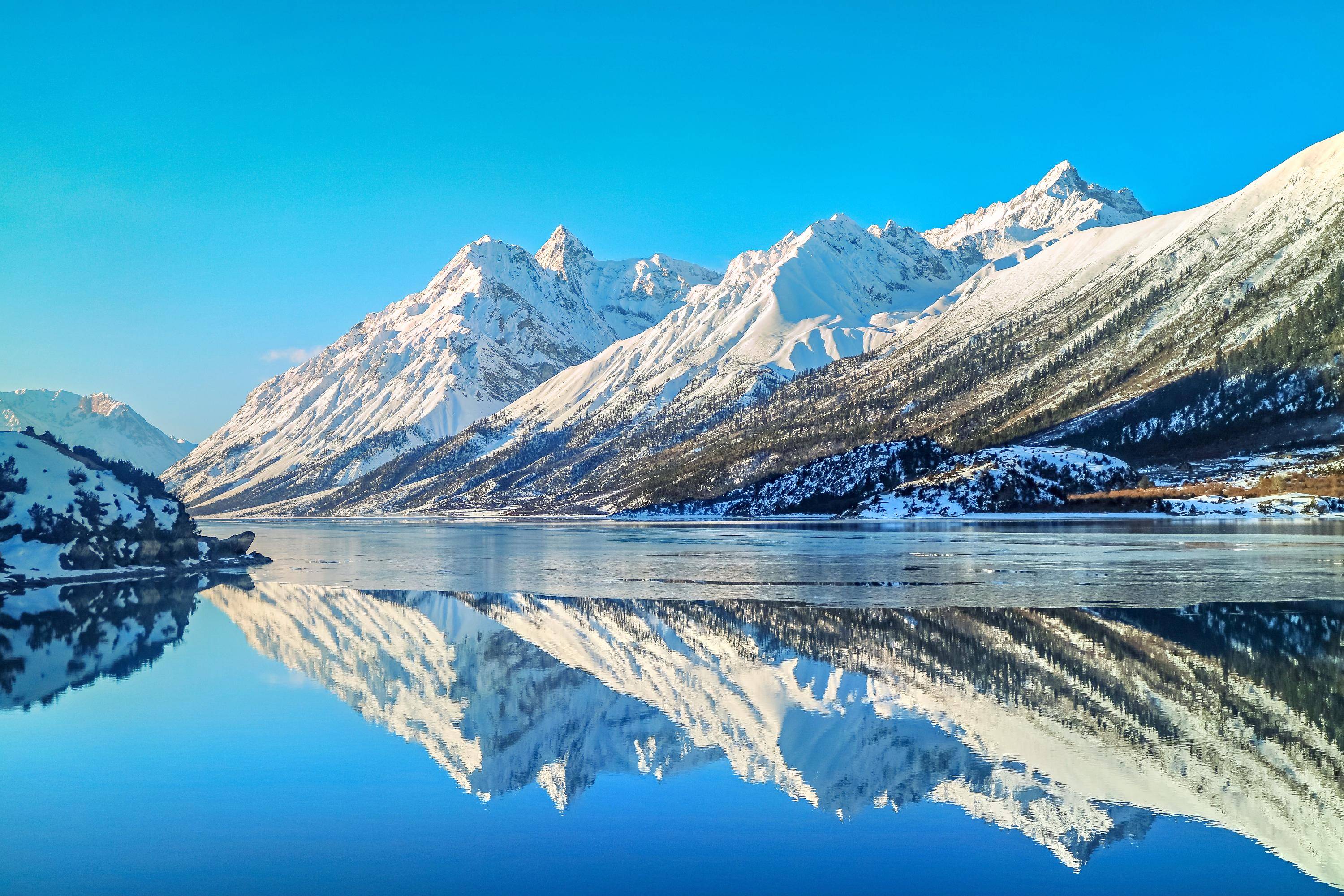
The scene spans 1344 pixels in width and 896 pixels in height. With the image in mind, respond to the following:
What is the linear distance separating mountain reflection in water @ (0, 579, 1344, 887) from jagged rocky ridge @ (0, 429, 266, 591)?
96.4 feet

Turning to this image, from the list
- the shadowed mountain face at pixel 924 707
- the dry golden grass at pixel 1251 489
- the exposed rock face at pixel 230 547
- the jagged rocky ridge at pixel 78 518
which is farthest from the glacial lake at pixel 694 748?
the dry golden grass at pixel 1251 489

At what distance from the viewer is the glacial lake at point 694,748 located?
1692 centimetres

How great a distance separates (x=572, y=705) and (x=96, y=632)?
32.0 metres

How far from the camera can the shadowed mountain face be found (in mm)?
19766

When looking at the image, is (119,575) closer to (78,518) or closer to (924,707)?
(78,518)

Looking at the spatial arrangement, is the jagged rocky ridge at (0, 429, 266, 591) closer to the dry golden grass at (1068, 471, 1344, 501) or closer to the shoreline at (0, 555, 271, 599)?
the shoreline at (0, 555, 271, 599)

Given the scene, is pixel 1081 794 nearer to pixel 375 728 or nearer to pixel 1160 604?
pixel 375 728

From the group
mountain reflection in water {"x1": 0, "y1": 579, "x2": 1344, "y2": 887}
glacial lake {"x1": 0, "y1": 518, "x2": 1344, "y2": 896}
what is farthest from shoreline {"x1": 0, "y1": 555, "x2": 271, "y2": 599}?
mountain reflection in water {"x1": 0, "y1": 579, "x2": 1344, "y2": 887}

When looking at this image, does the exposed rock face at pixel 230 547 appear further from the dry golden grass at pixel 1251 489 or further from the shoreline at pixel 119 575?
the dry golden grass at pixel 1251 489

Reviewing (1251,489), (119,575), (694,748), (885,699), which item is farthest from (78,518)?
(1251,489)

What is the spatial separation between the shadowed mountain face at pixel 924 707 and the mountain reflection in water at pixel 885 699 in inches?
3.8

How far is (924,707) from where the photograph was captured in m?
27.5

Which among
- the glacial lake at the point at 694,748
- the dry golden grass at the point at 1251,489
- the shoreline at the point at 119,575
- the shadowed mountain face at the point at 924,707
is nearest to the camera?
the glacial lake at the point at 694,748

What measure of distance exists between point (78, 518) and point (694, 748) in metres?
73.4
